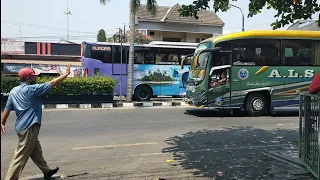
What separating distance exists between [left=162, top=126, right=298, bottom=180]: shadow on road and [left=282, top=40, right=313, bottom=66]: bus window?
4352mm

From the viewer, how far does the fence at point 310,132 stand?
4.80 metres

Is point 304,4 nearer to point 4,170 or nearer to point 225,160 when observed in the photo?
point 225,160

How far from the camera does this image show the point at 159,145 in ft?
24.2

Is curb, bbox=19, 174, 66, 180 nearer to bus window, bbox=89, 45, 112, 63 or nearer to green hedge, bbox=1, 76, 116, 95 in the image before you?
green hedge, bbox=1, 76, 116, 95

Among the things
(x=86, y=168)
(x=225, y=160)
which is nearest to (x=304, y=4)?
(x=225, y=160)

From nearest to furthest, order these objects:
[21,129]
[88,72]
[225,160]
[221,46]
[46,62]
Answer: [21,129], [225,160], [221,46], [88,72], [46,62]

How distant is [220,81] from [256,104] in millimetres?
1655

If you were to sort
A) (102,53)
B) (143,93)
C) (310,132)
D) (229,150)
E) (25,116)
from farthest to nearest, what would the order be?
(143,93)
(102,53)
(229,150)
(310,132)
(25,116)

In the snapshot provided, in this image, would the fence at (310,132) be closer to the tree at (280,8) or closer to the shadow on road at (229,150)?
the shadow on road at (229,150)

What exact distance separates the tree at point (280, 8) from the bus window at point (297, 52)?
672cm

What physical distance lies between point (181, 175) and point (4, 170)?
9.59ft

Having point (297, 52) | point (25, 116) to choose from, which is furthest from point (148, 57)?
point (25, 116)

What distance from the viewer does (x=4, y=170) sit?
18.4 ft

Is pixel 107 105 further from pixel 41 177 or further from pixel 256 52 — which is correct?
pixel 41 177
